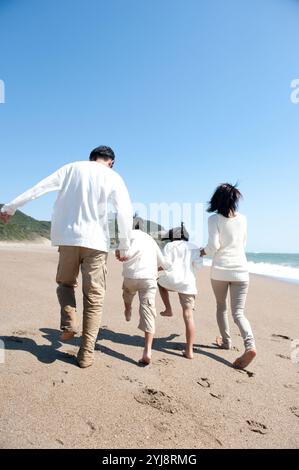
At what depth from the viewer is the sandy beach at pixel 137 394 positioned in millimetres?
2146

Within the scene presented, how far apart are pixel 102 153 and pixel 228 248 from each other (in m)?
1.74

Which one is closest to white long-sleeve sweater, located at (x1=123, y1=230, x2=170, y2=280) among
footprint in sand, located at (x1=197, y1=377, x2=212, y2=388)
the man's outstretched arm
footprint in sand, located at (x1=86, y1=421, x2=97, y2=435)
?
the man's outstretched arm

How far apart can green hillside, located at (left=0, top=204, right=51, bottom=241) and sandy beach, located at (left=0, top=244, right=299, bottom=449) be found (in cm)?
4070

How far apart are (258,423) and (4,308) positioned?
11.9 feet

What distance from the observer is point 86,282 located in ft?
10.5

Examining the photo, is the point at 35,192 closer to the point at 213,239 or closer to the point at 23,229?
the point at 213,239

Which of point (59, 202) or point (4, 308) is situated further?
point (4, 308)

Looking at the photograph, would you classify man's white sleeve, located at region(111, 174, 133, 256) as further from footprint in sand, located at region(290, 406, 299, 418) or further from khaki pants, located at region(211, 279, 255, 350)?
footprint in sand, located at region(290, 406, 299, 418)

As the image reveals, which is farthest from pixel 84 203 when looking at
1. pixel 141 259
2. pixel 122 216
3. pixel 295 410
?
pixel 295 410

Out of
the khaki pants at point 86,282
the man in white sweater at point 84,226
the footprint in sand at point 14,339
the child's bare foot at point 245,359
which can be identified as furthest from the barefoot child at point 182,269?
the footprint in sand at point 14,339
